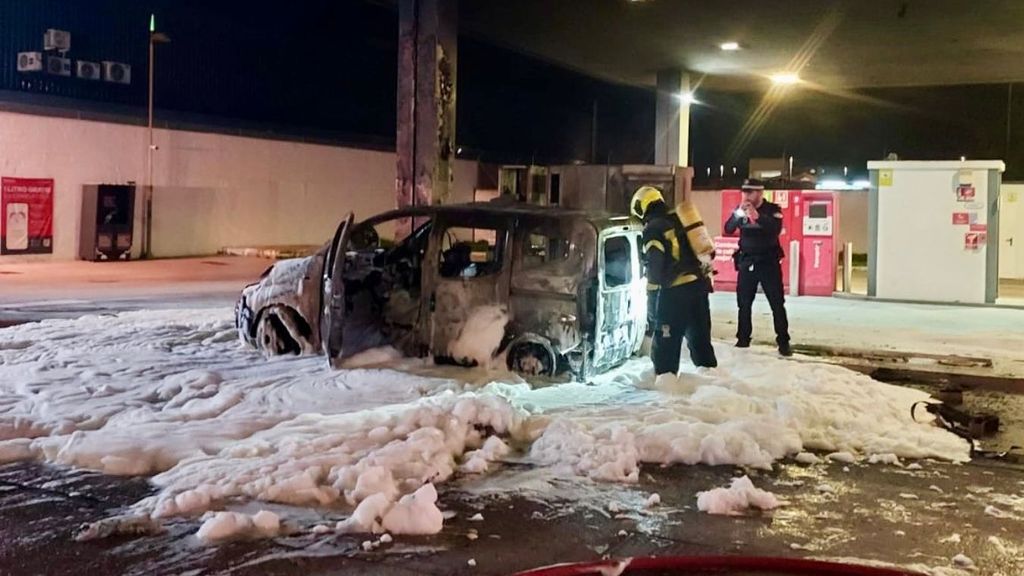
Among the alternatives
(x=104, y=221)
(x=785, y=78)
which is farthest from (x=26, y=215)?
(x=785, y=78)

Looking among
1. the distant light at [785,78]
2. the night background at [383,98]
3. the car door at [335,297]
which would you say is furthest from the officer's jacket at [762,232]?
the night background at [383,98]

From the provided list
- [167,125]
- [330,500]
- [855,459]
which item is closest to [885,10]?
[855,459]

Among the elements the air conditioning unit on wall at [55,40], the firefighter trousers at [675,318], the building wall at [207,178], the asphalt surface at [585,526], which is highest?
the air conditioning unit on wall at [55,40]

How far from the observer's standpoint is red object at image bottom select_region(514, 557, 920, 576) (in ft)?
15.8

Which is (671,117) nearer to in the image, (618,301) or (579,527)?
(618,301)

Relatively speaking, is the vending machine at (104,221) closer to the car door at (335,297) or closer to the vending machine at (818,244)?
the vending machine at (818,244)

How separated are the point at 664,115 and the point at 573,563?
19533 millimetres

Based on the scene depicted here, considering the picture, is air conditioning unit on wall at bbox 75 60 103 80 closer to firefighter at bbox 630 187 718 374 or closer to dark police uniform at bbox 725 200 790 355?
dark police uniform at bbox 725 200 790 355

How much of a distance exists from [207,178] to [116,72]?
3.69 metres

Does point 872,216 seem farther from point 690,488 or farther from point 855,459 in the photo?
point 690,488

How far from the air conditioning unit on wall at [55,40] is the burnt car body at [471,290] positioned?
17869 mm

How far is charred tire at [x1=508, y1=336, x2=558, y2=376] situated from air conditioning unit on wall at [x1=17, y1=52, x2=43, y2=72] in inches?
780

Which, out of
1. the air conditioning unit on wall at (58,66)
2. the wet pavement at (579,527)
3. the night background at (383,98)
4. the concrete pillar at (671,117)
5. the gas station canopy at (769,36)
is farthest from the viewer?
the night background at (383,98)

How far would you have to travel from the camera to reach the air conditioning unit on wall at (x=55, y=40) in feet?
81.8
